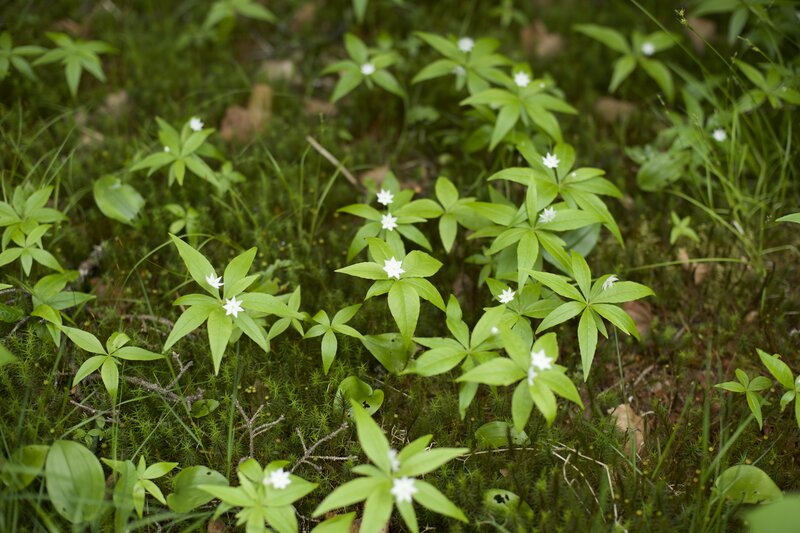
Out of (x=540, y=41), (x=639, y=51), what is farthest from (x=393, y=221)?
(x=540, y=41)

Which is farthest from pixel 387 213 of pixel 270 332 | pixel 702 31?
pixel 702 31

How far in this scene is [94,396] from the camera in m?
3.08

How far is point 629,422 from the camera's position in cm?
317

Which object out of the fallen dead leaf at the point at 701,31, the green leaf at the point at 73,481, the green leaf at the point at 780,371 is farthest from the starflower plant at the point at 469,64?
the green leaf at the point at 73,481

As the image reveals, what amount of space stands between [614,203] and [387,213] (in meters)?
1.58

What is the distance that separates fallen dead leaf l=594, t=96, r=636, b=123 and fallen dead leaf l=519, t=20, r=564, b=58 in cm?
64

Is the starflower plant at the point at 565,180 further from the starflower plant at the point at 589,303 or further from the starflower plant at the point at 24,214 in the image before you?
the starflower plant at the point at 24,214

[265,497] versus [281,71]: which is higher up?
[281,71]

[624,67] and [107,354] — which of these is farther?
[624,67]

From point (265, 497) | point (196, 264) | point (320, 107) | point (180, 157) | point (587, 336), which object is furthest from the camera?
point (320, 107)

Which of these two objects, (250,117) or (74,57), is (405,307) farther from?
(74,57)

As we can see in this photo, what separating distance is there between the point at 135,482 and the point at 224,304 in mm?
810

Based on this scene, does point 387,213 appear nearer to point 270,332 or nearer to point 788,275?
point 270,332

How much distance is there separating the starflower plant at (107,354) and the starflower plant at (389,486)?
112cm
